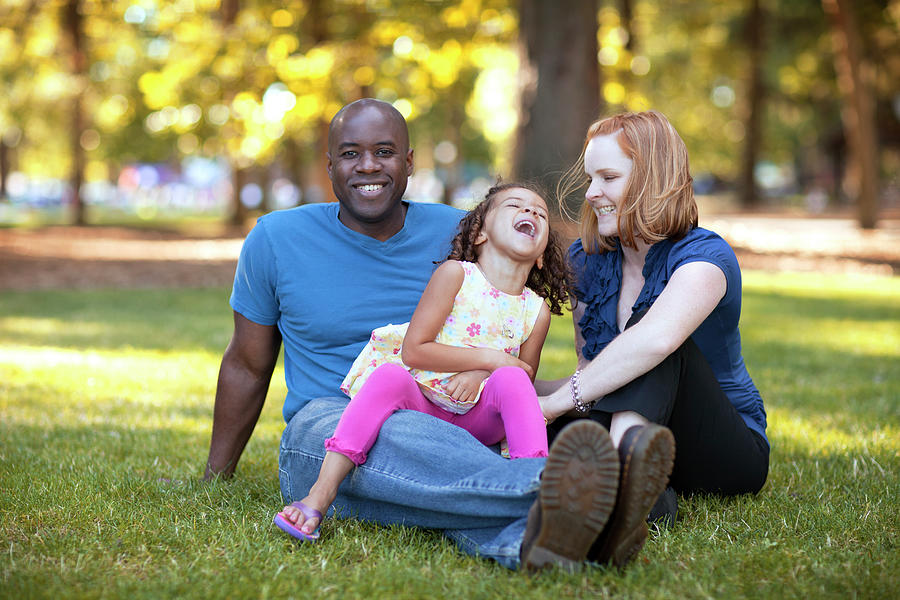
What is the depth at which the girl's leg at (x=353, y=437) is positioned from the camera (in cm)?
317

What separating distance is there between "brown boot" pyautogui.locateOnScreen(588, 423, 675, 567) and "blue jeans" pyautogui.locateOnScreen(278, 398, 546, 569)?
10.7 inches

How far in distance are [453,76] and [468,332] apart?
11952 mm

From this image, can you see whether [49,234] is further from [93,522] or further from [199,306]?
[93,522]

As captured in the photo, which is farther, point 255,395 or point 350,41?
point 350,41

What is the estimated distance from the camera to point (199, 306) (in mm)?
11094

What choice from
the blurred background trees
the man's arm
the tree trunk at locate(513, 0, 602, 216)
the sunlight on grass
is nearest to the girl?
the man's arm

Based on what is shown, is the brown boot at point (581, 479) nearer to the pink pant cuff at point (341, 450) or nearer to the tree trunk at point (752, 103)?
the pink pant cuff at point (341, 450)

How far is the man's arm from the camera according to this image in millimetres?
3875

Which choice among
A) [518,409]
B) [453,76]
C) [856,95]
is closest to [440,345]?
[518,409]

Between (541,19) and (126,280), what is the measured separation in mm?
7321

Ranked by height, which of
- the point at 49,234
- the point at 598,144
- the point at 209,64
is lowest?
the point at 49,234

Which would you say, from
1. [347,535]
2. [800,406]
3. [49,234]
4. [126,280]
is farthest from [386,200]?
[49,234]

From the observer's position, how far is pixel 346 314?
12.3 feet

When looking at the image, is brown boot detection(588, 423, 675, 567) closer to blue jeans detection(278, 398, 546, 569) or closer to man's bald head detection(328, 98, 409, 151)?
blue jeans detection(278, 398, 546, 569)
